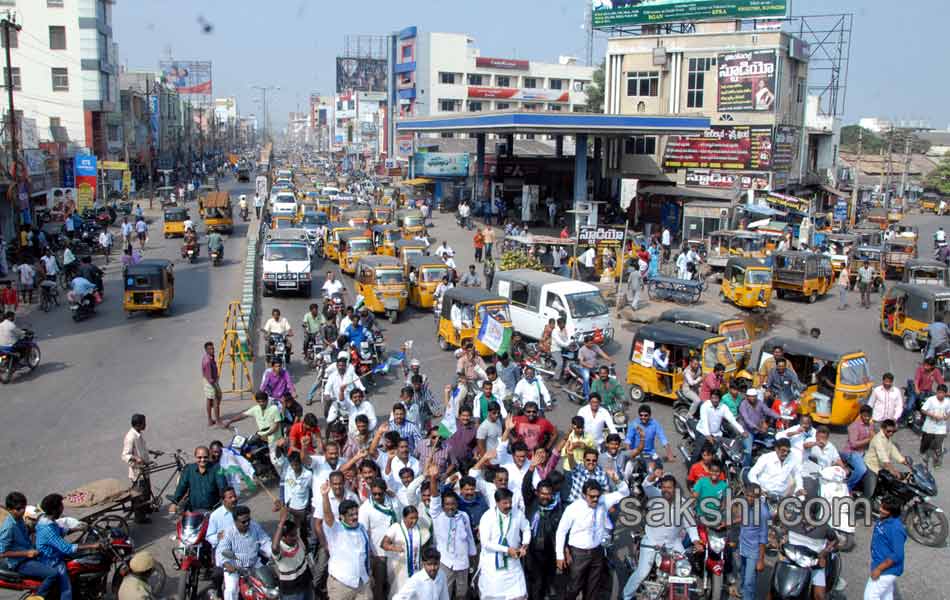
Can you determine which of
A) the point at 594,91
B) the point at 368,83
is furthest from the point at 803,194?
the point at 368,83

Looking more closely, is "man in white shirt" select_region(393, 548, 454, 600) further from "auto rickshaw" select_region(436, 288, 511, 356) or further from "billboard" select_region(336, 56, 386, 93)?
"billboard" select_region(336, 56, 386, 93)

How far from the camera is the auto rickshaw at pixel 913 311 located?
20219 millimetres

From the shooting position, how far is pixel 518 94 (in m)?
94.0

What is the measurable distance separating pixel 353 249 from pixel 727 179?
971 inches

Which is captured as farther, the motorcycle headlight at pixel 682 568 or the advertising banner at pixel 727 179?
the advertising banner at pixel 727 179

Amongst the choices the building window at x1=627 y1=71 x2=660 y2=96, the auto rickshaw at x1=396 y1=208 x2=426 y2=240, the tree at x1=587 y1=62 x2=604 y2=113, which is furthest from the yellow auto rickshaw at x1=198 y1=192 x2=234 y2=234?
the tree at x1=587 y1=62 x2=604 y2=113

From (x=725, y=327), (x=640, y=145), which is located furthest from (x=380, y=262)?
(x=640, y=145)

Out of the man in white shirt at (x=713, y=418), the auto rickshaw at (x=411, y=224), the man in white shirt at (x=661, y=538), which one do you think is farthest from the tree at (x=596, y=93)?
the man in white shirt at (x=661, y=538)

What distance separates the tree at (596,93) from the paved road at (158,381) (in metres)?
65.9

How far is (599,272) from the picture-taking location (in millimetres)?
29609

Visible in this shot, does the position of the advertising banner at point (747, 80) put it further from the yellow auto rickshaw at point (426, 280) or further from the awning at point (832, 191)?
the yellow auto rickshaw at point (426, 280)

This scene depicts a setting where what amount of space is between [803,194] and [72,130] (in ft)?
166

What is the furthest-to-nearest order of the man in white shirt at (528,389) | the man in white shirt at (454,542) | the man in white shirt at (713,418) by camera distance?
the man in white shirt at (528,389) → the man in white shirt at (713,418) → the man in white shirt at (454,542)

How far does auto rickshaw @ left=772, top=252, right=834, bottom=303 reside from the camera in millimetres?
27281
